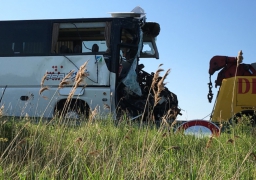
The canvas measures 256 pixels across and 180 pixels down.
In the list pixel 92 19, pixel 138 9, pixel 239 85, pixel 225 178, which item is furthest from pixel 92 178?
pixel 138 9

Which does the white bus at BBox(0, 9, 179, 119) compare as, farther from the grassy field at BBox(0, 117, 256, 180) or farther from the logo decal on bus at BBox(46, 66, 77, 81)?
the grassy field at BBox(0, 117, 256, 180)

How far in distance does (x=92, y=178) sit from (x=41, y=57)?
9.03m

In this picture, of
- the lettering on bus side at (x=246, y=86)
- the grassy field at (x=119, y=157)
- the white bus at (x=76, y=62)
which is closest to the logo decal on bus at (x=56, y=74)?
the white bus at (x=76, y=62)

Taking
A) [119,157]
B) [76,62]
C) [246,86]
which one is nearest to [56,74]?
[76,62]

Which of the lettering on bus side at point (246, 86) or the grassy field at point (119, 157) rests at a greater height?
the lettering on bus side at point (246, 86)

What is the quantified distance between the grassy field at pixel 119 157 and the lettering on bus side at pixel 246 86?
3.70 m

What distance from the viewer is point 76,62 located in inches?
464

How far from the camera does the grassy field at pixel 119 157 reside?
3.60m

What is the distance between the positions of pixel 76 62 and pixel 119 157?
308 inches

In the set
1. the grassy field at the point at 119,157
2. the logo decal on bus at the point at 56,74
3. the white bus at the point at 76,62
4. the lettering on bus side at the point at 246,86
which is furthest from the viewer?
the logo decal on bus at the point at 56,74

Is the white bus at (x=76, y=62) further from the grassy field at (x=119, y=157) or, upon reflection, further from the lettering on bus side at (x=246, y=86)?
the grassy field at (x=119, y=157)

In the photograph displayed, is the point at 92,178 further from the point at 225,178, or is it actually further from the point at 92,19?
the point at 92,19

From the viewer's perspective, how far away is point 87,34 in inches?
463

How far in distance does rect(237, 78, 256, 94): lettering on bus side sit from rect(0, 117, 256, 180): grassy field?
3699mm
